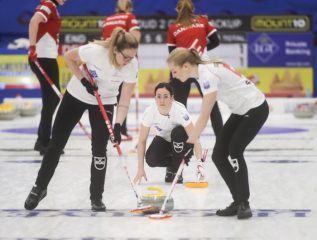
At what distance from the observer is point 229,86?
15.2 ft

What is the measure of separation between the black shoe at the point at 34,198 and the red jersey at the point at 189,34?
2.53 meters

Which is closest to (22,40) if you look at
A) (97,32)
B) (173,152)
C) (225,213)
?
(97,32)

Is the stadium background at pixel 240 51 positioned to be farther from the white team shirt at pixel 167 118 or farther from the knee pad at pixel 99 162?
the knee pad at pixel 99 162

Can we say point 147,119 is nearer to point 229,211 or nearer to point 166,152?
point 166,152

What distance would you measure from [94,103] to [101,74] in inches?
8.0

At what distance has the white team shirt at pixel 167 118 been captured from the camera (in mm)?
5720

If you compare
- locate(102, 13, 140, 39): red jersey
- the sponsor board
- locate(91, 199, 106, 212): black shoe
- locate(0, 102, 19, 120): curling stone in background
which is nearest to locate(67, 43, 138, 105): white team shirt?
locate(91, 199, 106, 212): black shoe

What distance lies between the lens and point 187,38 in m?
6.99

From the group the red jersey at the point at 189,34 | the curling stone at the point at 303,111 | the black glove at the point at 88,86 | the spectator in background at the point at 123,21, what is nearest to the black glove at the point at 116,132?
the black glove at the point at 88,86

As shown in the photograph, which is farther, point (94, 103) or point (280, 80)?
point (280, 80)

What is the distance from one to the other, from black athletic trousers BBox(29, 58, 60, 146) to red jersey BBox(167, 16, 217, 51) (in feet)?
4.14

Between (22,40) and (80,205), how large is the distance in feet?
28.3

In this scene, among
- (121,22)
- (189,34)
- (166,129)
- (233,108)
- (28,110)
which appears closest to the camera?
(233,108)

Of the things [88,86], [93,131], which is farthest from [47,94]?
[88,86]
